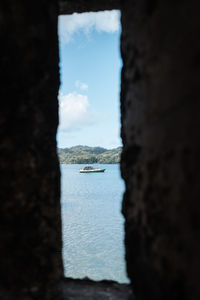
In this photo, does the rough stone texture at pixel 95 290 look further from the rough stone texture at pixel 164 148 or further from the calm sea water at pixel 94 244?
the calm sea water at pixel 94 244

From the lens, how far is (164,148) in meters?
1.14

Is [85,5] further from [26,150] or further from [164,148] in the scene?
[164,148]

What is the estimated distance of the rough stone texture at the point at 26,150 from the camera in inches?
56.1

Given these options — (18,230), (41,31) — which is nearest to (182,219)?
(18,230)

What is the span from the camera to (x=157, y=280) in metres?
1.21

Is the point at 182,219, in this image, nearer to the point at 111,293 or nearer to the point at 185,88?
the point at 185,88

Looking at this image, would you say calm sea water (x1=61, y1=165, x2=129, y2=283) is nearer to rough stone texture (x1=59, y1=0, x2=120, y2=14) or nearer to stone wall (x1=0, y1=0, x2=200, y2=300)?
stone wall (x1=0, y1=0, x2=200, y2=300)

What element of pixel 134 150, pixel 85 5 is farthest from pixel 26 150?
pixel 85 5

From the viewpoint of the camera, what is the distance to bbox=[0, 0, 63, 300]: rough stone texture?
1.42m

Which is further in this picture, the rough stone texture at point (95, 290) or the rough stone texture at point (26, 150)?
Answer: the rough stone texture at point (95, 290)

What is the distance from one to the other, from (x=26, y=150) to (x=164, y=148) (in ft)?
2.57

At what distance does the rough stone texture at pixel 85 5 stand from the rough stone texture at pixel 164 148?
0.92 m

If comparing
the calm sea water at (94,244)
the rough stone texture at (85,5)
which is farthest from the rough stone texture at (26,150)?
the calm sea water at (94,244)

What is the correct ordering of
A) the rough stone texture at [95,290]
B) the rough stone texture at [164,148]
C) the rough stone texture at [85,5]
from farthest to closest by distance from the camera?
the rough stone texture at [85,5] → the rough stone texture at [95,290] → the rough stone texture at [164,148]
